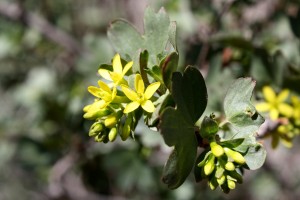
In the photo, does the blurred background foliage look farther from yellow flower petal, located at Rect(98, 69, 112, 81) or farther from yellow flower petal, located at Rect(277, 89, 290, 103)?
yellow flower petal, located at Rect(98, 69, 112, 81)

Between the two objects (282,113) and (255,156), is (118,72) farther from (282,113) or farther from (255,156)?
(282,113)

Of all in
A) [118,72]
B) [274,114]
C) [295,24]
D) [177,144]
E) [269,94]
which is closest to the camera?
[177,144]

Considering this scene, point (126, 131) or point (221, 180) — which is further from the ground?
point (126, 131)

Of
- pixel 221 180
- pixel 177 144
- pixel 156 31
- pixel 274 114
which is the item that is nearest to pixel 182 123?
pixel 177 144

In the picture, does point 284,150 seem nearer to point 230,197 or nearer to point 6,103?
point 230,197

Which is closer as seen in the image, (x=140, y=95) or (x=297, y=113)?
(x=140, y=95)

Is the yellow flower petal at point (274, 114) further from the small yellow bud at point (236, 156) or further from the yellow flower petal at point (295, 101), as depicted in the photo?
the small yellow bud at point (236, 156)

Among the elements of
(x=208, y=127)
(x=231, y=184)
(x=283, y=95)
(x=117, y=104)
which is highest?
(x=117, y=104)
